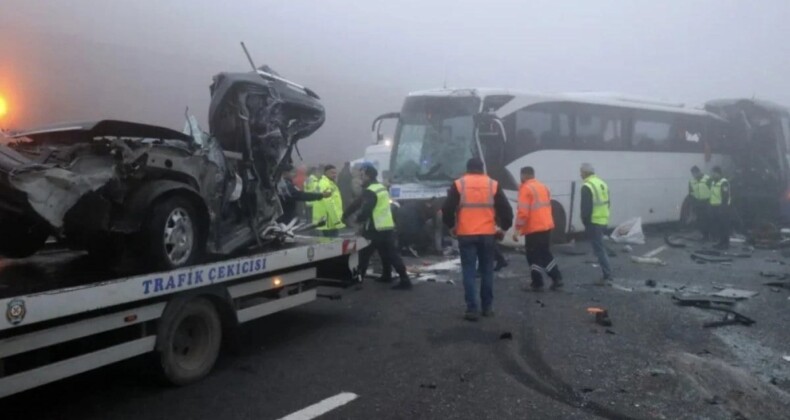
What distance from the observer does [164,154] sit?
5.06 metres

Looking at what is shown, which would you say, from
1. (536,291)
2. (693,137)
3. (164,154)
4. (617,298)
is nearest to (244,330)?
(164,154)

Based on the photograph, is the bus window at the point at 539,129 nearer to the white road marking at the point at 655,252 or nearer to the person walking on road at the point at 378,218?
the white road marking at the point at 655,252

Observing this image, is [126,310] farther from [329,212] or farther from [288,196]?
[329,212]

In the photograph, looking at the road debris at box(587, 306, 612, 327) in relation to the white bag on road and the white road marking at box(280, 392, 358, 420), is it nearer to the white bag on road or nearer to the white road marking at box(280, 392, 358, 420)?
the white road marking at box(280, 392, 358, 420)

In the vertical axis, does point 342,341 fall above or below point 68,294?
below

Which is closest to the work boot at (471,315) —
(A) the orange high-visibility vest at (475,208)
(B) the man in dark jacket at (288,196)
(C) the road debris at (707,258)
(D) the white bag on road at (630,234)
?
(A) the orange high-visibility vest at (475,208)

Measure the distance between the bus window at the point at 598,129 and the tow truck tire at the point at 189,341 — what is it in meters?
11.0

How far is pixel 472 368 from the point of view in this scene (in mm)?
5340

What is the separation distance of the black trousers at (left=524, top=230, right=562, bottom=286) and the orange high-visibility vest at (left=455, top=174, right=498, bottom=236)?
1.83 metres

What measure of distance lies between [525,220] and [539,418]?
4.80 meters

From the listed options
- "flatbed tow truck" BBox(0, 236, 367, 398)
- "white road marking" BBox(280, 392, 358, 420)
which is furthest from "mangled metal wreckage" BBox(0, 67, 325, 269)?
"white road marking" BBox(280, 392, 358, 420)

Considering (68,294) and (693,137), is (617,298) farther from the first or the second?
(693,137)

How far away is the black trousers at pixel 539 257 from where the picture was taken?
8.82 meters

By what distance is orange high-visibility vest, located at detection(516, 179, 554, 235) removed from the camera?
345 inches
